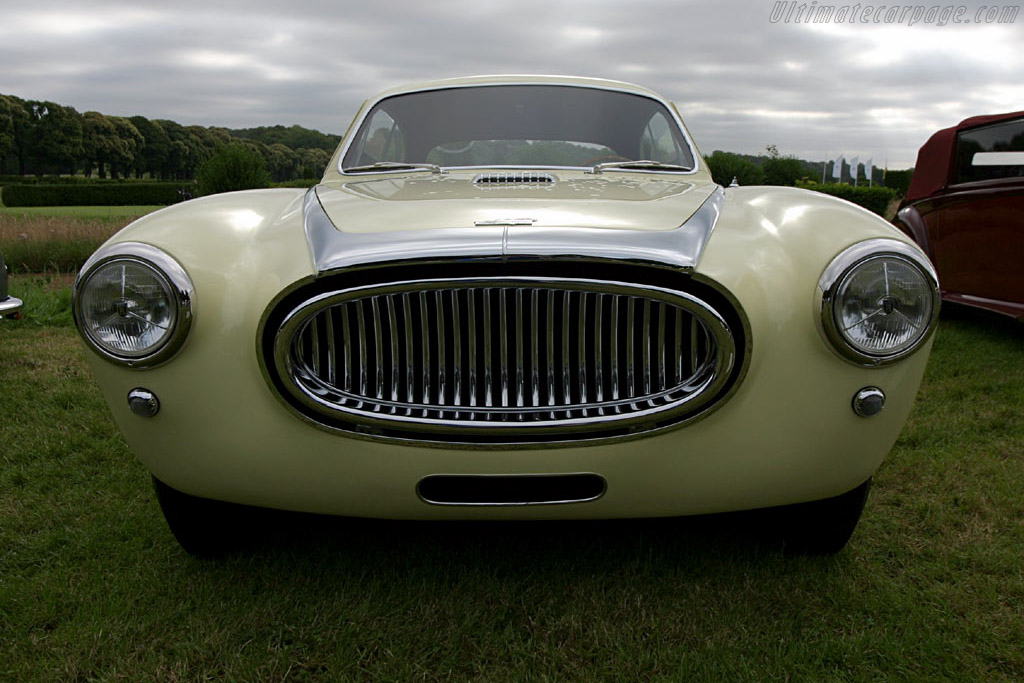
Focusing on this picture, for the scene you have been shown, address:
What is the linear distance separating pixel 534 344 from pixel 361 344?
41 cm

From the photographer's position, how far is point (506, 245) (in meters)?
1.71

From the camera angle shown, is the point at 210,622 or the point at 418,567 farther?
the point at 418,567

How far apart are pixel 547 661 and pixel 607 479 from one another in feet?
1.52

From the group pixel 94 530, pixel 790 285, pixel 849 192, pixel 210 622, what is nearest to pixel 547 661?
pixel 210 622

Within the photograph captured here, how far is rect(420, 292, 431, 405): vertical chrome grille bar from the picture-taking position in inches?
69.0

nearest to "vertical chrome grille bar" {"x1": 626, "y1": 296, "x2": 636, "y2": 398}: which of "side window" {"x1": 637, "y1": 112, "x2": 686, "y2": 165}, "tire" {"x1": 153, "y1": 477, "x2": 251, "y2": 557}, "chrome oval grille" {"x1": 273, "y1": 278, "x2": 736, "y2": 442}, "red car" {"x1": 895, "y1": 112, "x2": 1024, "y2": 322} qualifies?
"chrome oval grille" {"x1": 273, "y1": 278, "x2": 736, "y2": 442}

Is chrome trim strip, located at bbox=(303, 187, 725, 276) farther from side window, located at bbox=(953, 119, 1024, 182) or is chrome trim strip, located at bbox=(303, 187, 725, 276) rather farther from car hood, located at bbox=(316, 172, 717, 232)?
side window, located at bbox=(953, 119, 1024, 182)

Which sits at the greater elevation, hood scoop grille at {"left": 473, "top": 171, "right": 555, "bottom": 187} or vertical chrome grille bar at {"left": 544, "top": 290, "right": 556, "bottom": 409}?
hood scoop grille at {"left": 473, "top": 171, "right": 555, "bottom": 187}

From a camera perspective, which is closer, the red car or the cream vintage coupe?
the cream vintage coupe

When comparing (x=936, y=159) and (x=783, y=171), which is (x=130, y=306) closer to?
(x=936, y=159)

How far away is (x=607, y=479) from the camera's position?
5.92 feet

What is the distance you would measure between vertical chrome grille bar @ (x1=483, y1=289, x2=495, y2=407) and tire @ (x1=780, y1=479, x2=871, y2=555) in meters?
1.00

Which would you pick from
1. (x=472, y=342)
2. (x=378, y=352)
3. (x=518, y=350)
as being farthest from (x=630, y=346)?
(x=378, y=352)

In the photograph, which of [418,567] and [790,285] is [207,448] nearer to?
[418,567]
